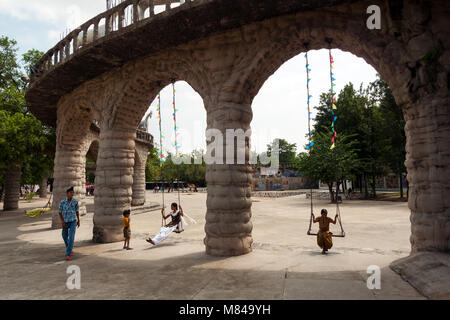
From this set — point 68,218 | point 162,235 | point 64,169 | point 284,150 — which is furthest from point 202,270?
point 284,150

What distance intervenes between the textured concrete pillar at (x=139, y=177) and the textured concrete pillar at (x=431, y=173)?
67.5ft

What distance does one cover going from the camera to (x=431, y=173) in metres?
5.05

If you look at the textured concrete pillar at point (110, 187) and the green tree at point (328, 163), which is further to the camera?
the green tree at point (328, 163)

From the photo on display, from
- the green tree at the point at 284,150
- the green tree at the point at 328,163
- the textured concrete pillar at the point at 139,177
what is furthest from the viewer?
the green tree at the point at 284,150

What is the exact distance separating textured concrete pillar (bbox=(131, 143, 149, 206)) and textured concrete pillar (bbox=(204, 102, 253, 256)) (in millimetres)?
17474

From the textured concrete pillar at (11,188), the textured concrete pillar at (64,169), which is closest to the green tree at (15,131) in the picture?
the textured concrete pillar at (11,188)

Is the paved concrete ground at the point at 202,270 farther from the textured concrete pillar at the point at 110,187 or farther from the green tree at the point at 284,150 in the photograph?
the green tree at the point at 284,150

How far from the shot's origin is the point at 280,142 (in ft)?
267

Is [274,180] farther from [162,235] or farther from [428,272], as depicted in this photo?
[428,272]

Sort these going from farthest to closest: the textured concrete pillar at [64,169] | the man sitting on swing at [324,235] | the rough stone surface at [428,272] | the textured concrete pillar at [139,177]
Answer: the textured concrete pillar at [139,177] < the textured concrete pillar at [64,169] < the man sitting on swing at [324,235] < the rough stone surface at [428,272]

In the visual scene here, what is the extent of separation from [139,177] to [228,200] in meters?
18.8

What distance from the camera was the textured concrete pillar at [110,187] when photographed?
29.0 ft

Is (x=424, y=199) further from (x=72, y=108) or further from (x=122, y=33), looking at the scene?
(x=72, y=108)

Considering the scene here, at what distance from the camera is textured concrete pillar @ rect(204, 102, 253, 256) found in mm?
6582
